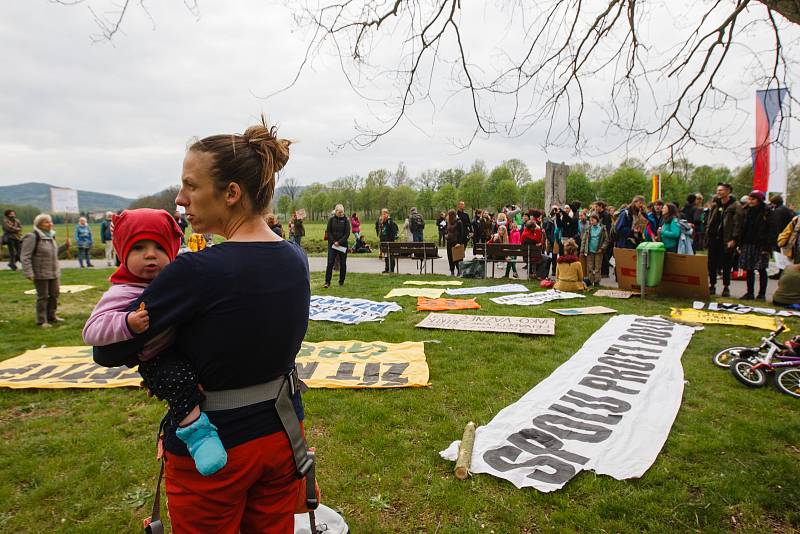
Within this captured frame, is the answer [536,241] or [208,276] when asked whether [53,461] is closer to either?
[208,276]

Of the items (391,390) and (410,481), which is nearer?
(410,481)

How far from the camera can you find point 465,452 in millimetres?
3408

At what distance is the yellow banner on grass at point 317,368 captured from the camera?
5.05 meters

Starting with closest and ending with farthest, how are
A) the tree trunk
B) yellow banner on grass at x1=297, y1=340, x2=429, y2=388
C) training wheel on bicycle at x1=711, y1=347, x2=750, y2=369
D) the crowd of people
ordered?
1. the tree trunk
2. yellow banner on grass at x1=297, y1=340, x2=429, y2=388
3. training wheel on bicycle at x1=711, y1=347, x2=750, y2=369
4. the crowd of people

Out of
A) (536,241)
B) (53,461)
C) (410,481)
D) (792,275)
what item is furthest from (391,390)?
(536,241)

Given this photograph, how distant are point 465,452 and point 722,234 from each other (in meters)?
9.17

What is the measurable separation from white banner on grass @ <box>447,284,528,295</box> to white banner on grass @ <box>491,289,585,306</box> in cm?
58

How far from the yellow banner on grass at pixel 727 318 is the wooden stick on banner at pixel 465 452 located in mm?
5441

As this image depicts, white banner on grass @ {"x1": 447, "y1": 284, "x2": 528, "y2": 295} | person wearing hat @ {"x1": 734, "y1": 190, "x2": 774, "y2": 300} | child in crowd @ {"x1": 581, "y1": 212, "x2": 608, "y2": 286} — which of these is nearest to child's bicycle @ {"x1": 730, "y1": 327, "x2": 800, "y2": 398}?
person wearing hat @ {"x1": 734, "y1": 190, "x2": 774, "y2": 300}

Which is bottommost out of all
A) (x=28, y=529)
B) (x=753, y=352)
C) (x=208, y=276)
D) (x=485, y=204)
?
(x=28, y=529)

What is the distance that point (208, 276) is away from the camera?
49.8 inches

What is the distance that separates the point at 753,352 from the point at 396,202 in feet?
190

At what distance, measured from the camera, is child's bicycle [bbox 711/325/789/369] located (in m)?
4.84

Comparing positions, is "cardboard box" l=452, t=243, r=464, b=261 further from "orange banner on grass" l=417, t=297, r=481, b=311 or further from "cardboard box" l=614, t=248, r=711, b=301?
"cardboard box" l=614, t=248, r=711, b=301
